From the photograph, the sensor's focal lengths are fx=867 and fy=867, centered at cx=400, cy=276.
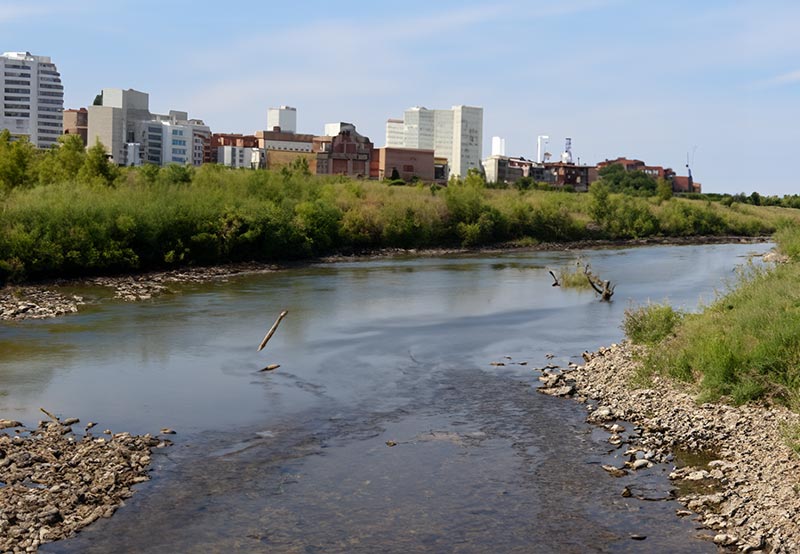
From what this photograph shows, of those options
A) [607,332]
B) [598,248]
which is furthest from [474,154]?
[607,332]

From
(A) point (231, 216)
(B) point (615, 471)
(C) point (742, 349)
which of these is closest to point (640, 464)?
(B) point (615, 471)

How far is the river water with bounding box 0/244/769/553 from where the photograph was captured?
9.98 m

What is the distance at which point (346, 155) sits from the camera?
9712 cm

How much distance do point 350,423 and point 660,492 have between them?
5.30 m

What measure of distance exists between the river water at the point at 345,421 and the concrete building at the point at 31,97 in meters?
116

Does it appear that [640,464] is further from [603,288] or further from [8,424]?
[603,288]

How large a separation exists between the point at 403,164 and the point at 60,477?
9229 cm

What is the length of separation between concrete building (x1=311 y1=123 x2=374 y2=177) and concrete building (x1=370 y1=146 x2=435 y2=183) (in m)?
1.32

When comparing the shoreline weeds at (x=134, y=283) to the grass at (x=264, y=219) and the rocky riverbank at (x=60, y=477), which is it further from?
the rocky riverbank at (x=60, y=477)

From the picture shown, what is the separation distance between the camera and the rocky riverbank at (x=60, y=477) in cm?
964

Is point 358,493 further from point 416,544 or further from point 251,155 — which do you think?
point 251,155

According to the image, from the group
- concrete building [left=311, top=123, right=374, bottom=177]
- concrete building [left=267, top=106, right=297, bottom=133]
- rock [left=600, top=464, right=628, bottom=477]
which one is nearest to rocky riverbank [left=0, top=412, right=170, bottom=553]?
rock [left=600, top=464, right=628, bottom=477]

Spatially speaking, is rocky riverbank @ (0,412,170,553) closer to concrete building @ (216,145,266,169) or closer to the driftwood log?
the driftwood log

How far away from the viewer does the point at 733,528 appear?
9789 millimetres
